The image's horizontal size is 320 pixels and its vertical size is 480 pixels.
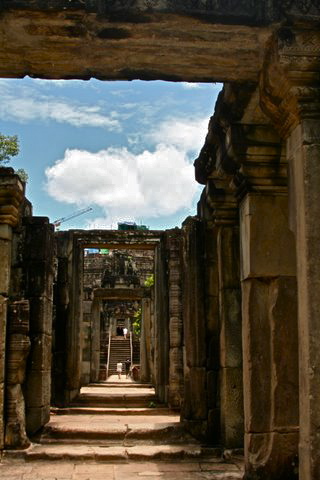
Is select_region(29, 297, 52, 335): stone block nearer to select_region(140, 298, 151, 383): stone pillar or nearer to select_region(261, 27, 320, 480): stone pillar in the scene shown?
select_region(261, 27, 320, 480): stone pillar

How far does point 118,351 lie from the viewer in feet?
104

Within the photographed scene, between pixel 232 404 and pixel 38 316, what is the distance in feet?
9.64

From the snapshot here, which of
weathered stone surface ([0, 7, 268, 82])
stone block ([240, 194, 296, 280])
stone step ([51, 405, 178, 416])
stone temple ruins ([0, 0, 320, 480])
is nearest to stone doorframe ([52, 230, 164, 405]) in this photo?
stone step ([51, 405, 178, 416])

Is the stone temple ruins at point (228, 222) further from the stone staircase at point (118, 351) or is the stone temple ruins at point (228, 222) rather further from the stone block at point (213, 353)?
the stone staircase at point (118, 351)

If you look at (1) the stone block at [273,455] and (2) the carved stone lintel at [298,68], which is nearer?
(2) the carved stone lintel at [298,68]

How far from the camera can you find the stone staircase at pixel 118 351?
30.8 m

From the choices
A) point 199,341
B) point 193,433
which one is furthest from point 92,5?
point 193,433

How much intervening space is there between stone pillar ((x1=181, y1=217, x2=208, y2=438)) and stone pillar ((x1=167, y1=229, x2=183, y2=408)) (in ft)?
8.65

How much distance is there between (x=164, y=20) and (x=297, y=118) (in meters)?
1.02

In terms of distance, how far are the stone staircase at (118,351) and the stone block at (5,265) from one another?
22.9 m

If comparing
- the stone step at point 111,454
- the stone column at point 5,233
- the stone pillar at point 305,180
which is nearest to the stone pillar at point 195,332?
the stone step at point 111,454

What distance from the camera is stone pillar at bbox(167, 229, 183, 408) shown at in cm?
1123

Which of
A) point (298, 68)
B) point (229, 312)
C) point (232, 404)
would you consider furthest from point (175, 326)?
point (298, 68)

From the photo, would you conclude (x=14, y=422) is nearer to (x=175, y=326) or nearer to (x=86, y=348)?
(x=175, y=326)
